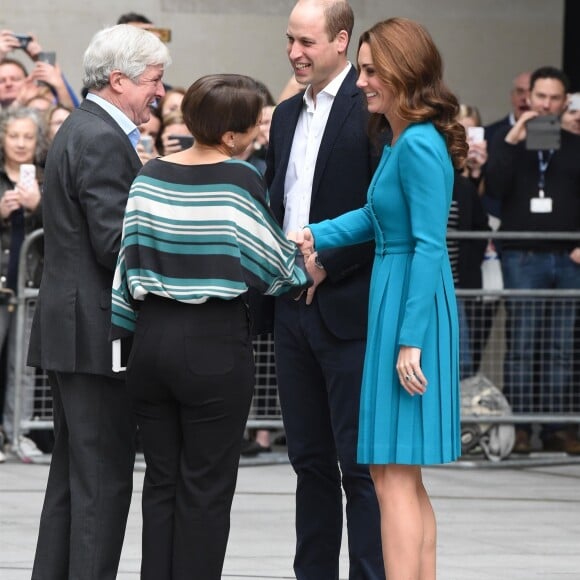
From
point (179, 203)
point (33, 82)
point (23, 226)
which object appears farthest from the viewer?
point (33, 82)

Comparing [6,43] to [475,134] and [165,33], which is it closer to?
[165,33]

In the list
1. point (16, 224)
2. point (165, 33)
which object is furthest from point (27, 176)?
point (165, 33)

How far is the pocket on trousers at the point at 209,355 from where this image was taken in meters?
5.03

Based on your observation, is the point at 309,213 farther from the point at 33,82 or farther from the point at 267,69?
the point at 267,69

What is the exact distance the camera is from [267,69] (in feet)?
43.6

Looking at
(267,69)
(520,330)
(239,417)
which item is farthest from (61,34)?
(239,417)

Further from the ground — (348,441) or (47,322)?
(47,322)

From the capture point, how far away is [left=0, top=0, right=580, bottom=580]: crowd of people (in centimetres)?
505

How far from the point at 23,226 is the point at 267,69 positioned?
3.94 meters

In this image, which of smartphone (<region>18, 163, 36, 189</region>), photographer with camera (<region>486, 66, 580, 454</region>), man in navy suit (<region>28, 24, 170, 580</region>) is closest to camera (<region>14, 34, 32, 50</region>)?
smartphone (<region>18, 163, 36, 189</region>)

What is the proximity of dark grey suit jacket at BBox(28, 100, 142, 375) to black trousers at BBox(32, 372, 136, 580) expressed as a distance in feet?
0.32

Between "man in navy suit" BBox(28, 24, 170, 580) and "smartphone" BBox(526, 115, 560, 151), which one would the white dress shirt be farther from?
"smartphone" BBox(526, 115, 560, 151)

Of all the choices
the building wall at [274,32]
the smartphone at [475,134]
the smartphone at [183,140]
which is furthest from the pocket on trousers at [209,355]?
the building wall at [274,32]

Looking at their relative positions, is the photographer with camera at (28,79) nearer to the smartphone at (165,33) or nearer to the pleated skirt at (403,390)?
the smartphone at (165,33)
